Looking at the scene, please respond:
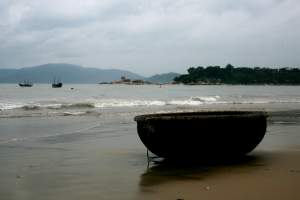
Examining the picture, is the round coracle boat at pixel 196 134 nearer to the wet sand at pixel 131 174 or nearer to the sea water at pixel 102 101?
the wet sand at pixel 131 174

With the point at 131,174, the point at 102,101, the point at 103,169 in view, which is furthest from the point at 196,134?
the point at 102,101

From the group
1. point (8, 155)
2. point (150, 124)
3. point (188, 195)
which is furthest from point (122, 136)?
point (188, 195)

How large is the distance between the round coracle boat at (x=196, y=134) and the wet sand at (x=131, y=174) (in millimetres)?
215

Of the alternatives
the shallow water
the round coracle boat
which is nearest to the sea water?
the shallow water

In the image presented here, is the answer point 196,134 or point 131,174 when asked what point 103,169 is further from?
point 196,134

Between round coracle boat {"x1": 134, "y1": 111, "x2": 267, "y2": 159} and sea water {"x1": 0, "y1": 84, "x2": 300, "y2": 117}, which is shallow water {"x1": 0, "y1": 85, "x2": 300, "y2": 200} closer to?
round coracle boat {"x1": 134, "y1": 111, "x2": 267, "y2": 159}

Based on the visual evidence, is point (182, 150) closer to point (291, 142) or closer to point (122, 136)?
point (291, 142)

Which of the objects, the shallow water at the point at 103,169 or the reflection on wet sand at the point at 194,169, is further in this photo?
the reflection on wet sand at the point at 194,169

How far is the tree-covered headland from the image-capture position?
150875 mm

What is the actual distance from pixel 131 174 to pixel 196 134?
1181 millimetres

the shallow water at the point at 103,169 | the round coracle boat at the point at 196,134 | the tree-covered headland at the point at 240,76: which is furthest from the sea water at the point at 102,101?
the tree-covered headland at the point at 240,76

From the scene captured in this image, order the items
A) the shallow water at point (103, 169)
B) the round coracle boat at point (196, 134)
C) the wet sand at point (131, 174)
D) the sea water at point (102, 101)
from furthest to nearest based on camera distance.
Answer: the sea water at point (102, 101) < the round coracle boat at point (196, 134) < the shallow water at point (103, 169) < the wet sand at point (131, 174)

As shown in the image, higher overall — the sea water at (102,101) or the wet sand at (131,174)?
the sea water at (102,101)

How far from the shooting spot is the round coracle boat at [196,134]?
23.7 ft
